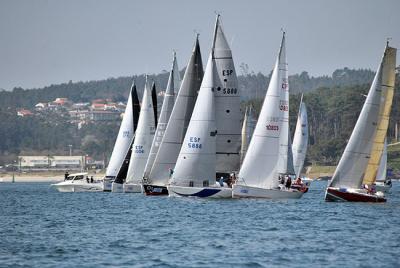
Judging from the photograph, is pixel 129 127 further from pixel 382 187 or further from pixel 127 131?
pixel 382 187

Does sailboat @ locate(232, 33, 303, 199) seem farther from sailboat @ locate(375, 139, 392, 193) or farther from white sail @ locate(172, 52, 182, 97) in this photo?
sailboat @ locate(375, 139, 392, 193)

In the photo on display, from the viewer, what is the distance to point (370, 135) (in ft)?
186

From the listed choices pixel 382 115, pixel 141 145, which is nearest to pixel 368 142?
pixel 382 115

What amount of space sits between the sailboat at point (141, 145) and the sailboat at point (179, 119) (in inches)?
416

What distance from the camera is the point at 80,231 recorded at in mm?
43219

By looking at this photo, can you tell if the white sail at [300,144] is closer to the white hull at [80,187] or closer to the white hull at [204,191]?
the white hull at [80,187]

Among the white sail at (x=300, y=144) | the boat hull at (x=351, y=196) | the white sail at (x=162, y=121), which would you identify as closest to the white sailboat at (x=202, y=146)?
the boat hull at (x=351, y=196)

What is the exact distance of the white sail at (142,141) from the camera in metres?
75.5

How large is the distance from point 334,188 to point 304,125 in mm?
37149

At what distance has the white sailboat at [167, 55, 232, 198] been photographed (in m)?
57.3

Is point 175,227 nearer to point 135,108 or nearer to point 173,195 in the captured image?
point 173,195

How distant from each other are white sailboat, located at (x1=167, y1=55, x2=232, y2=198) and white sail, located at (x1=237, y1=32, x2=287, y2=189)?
1524 mm

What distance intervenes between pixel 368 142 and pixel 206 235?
60.4 ft

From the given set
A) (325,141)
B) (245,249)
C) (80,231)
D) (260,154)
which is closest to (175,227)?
(80,231)
